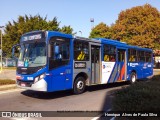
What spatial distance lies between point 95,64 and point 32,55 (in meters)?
4.26

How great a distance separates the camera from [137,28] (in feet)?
160

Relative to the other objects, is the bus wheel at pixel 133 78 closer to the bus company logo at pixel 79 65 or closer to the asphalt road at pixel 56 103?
the bus company logo at pixel 79 65

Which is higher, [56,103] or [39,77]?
[39,77]

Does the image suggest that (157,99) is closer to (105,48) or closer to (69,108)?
(69,108)

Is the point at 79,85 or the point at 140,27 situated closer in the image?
the point at 79,85

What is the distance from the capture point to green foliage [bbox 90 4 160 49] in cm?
4797

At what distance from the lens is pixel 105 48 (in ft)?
54.9

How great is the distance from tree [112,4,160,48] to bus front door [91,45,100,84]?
32601mm

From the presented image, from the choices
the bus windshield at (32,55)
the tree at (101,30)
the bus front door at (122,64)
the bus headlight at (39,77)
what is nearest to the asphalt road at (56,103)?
the bus headlight at (39,77)

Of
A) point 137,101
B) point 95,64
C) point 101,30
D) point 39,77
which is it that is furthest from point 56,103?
point 101,30

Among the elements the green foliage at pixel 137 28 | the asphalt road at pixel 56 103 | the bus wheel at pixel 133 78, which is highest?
the green foliage at pixel 137 28

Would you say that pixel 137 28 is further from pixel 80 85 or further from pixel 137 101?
pixel 137 101

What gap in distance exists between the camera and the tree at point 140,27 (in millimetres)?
47875

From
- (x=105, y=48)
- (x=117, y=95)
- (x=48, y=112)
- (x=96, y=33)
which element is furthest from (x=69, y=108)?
(x=96, y=33)
